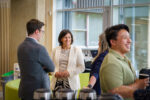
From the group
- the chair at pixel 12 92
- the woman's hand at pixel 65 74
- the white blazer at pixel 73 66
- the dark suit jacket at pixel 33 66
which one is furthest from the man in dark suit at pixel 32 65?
the chair at pixel 12 92

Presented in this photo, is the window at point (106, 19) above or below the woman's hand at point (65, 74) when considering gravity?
above

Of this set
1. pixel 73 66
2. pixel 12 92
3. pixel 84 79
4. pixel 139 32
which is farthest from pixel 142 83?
pixel 139 32

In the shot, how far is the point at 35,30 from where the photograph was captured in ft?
10.6

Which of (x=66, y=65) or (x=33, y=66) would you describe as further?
(x=66, y=65)

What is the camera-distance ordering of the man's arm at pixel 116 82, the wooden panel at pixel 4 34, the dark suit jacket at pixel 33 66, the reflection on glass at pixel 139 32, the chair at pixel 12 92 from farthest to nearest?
the wooden panel at pixel 4 34, the reflection on glass at pixel 139 32, the chair at pixel 12 92, the dark suit jacket at pixel 33 66, the man's arm at pixel 116 82

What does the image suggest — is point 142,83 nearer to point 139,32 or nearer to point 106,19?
point 139,32

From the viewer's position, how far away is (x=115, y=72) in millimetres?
2258

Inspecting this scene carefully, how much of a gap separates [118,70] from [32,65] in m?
1.12

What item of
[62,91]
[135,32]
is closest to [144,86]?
[62,91]

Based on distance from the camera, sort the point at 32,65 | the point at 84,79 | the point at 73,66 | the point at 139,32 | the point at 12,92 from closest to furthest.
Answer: the point at 32,65
the point at 73,66
the point at 12,92
the point at 84,79
the point at 139,32

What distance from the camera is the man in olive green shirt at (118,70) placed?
7.38 ft

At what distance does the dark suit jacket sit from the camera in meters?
3.05

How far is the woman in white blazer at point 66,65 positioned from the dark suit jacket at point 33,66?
0.90m

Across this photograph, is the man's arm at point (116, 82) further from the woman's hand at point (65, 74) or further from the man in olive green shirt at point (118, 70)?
the woman's hand at point (65, 74)
